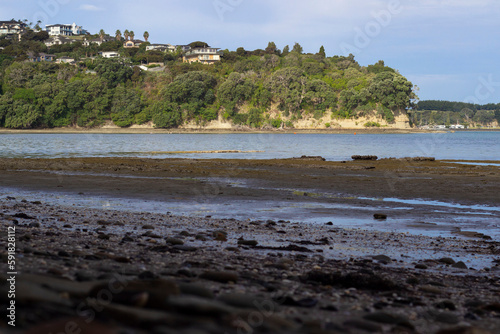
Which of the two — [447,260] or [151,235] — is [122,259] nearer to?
[151,235]

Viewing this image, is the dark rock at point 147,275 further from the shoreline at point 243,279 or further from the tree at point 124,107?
the tree at point 124,107

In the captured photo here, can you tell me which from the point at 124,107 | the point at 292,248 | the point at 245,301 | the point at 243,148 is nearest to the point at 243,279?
the point at 245,301

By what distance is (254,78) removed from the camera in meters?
165

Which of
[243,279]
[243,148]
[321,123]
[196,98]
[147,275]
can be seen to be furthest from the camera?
[321,123]

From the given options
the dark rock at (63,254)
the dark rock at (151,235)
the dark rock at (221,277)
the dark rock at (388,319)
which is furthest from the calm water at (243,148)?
the dark rock at (388,319)

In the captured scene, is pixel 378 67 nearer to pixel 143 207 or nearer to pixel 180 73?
pixel 180 73

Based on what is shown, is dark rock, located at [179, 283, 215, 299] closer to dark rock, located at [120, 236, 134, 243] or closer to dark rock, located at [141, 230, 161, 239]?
dark rock, located at [120, 236, 134, 243]

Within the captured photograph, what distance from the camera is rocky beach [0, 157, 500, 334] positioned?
3.98 m

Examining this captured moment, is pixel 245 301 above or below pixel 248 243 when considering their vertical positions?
above

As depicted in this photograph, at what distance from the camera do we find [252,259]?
7.55 meters

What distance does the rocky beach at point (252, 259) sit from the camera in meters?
3.98

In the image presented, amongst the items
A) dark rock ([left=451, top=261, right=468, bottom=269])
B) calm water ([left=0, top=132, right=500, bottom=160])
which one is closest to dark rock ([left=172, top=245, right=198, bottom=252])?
dark rock ([left=451, top=261, right=468, bottom=269])

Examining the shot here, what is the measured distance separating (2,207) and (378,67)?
198m

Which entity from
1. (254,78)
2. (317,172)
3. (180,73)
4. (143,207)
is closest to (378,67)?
(254,78)
